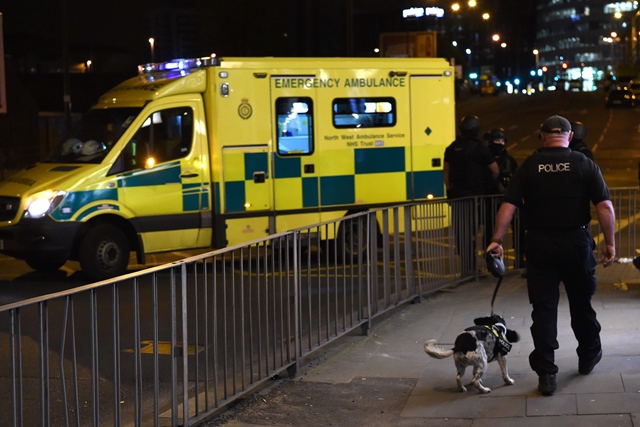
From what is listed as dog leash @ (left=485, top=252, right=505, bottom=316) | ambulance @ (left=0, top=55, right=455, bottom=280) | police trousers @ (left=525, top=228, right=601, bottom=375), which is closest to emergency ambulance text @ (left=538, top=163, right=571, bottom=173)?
police trousers @ (left=525, top=228, right=601, bottom=375)

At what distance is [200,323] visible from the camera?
6.06m

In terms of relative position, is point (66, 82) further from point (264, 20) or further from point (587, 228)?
point (587, 228)

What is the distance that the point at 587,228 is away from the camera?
6676 millimetres

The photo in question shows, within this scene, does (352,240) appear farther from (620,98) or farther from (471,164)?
(620,98)

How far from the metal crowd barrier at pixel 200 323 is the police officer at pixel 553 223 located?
1.64m

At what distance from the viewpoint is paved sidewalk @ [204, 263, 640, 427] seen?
6.07 m

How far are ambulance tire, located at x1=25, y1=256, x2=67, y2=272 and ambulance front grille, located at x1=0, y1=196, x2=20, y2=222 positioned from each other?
0.55 meters

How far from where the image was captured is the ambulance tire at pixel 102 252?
12.0 meters

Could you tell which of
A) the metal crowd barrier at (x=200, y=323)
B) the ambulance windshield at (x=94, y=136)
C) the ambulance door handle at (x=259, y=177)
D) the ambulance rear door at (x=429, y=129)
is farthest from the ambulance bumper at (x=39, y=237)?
the ambulance rear door at (x=429, y=129)

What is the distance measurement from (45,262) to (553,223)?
23.9 feet

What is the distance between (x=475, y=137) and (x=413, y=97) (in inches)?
105

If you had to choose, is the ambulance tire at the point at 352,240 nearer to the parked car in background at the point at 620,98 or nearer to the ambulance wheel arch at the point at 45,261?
the ambulance wheel arch at the point at 45,261

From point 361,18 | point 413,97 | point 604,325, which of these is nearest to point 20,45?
point 361,18

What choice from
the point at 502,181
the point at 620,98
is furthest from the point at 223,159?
the point at 620,98
